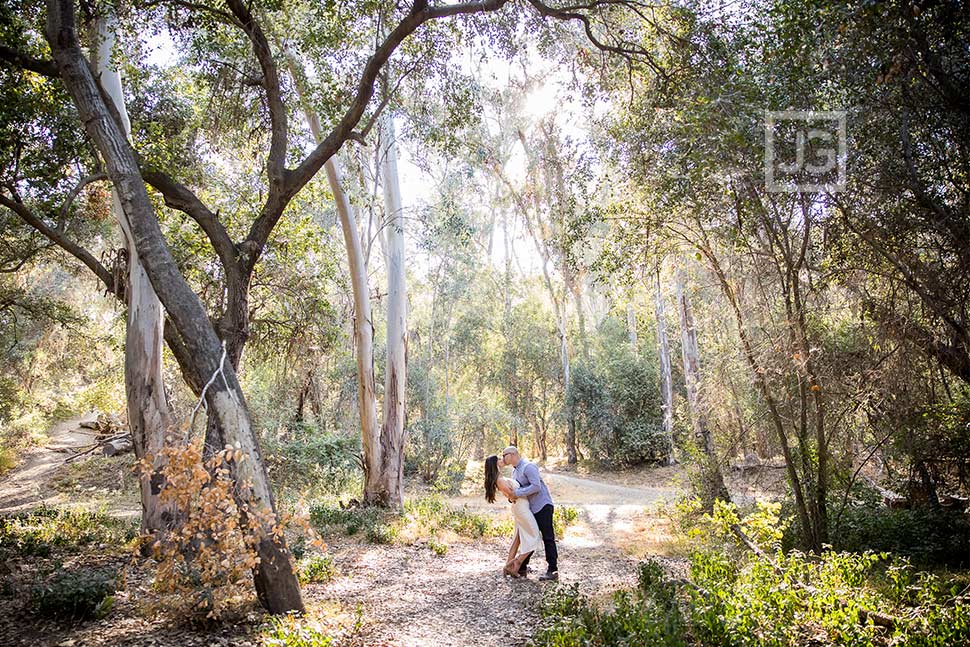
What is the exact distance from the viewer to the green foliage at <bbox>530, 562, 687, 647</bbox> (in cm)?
375

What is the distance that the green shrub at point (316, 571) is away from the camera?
605cm

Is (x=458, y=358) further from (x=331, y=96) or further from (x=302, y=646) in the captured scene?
(x=302, y=646)

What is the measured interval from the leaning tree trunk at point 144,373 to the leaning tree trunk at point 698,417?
Answer: 8621 millimetres

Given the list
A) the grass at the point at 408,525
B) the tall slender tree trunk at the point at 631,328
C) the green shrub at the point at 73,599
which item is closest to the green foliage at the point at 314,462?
the grass at the point at 408,525

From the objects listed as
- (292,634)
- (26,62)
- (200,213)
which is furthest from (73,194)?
(292,634)

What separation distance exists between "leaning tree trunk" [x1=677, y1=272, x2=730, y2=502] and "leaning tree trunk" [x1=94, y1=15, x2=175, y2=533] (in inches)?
339

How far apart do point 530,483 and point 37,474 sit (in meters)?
18.1

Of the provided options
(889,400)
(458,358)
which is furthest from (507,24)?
(458,358)

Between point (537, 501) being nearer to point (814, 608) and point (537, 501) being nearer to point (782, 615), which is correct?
point (782, 615)

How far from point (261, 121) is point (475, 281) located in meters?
22.2

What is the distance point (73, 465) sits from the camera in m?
17.8

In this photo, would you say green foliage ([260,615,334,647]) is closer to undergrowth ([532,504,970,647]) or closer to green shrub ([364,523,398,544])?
undergrowth ([532,504,970,647])

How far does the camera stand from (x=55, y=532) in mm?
7676

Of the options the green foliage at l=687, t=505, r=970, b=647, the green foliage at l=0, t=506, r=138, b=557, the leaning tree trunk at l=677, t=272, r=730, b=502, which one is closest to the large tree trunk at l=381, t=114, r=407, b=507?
the green foliage at l=0, t=506, r=138, b=557
